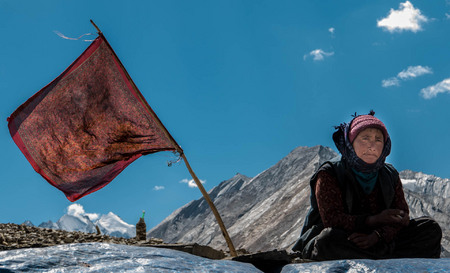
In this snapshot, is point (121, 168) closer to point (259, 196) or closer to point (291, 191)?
point (291, 191)

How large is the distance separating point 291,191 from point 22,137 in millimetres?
106994

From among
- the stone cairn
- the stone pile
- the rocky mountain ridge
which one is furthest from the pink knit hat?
the rocky mountain ridge

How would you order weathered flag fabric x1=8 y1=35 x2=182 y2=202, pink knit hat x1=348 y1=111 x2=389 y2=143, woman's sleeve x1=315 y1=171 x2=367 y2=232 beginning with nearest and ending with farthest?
woman's sleeve x1=315 y1=171 x2=367 y2=232 < pink knit hat x1=348 y1=111 x2=389 y2=143 < weathered flag fabric x1=8 y1=35 x2=182 y2=202

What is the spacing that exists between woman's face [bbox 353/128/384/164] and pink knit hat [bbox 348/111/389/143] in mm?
43

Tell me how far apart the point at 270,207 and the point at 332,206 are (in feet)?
357

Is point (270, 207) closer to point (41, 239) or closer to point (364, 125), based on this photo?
point (41, 239)

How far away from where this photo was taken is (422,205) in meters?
85.9

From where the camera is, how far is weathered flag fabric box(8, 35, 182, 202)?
720cm

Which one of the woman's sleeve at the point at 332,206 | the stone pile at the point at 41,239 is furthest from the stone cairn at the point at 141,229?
the woman's sleeve at the point at 332,206

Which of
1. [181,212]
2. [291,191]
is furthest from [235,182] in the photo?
[291,191]

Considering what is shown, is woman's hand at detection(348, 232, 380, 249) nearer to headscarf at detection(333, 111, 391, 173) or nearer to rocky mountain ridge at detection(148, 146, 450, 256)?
headscarf at detection(333, 111, 391, 173)

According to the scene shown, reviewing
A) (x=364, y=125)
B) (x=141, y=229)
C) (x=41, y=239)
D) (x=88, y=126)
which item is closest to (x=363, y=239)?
(x=364, y=125)

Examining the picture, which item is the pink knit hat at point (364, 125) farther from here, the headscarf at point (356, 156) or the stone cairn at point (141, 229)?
the stone cairn at point (141, 229)

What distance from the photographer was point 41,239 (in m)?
8.88
